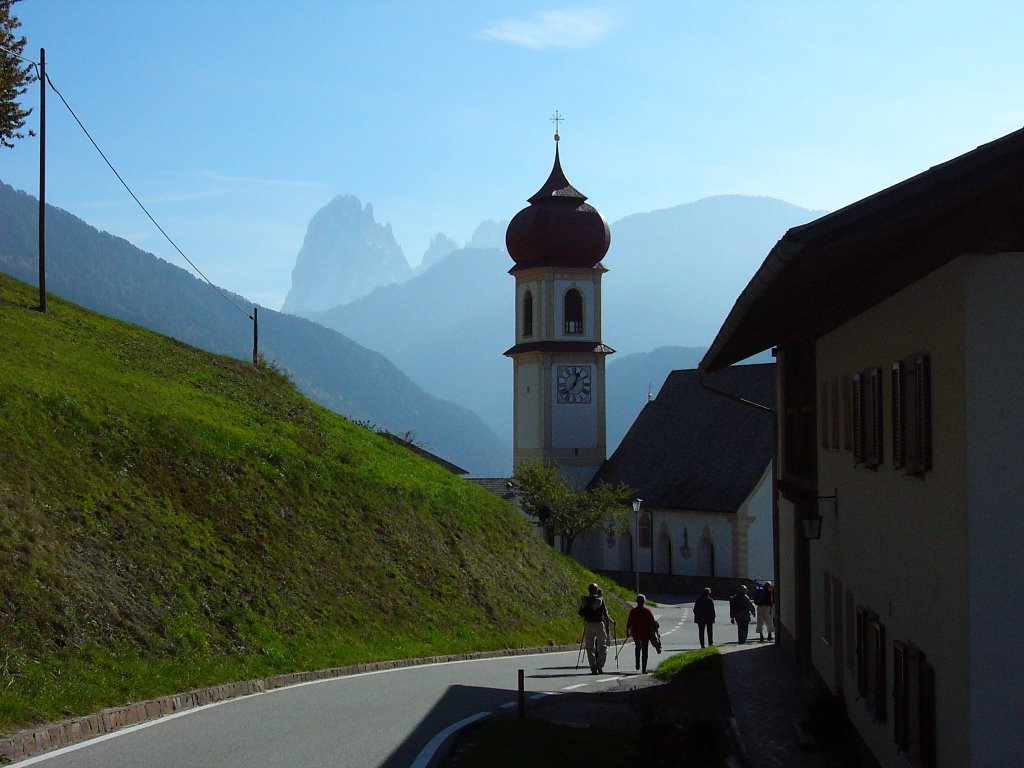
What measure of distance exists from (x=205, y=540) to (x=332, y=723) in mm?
8270

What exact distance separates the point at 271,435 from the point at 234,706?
14.8 m

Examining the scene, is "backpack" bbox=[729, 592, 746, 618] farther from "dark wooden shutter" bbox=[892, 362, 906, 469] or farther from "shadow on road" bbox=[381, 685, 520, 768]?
"dark wooden shutter" bbox=[892, 362, 906, 469]

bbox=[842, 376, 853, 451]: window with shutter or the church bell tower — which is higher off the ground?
the church bell tower

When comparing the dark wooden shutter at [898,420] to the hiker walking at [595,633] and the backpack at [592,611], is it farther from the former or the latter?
the backpack at [592,611]

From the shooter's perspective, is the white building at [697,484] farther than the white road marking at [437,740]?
Yes

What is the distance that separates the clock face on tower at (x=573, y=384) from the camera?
7475cm

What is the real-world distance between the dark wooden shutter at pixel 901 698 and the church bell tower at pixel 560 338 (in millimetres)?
63007

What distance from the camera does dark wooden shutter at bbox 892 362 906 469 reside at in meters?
10.2

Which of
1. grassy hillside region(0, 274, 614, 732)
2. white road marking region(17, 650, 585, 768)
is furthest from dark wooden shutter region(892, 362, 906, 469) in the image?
grassy hillside region(0, 274, 614, 732)

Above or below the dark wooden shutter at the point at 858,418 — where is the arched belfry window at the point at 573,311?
above

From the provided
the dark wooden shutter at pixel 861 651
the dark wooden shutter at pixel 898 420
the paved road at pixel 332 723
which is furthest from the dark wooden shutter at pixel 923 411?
the paved road at pixel 332 723

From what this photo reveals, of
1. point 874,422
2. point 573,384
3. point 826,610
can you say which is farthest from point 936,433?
point 573,384

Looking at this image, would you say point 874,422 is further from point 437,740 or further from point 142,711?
point 142,711

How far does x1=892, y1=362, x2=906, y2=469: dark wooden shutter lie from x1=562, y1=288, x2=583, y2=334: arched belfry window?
64.4 m
